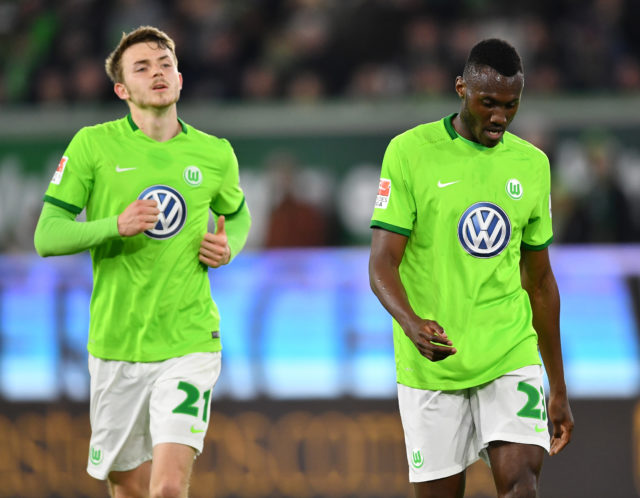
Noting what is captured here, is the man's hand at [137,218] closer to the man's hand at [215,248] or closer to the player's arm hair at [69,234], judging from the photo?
the player's arm hair at [69,234]

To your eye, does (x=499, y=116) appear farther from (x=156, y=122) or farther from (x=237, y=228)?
(x=156, y=122)

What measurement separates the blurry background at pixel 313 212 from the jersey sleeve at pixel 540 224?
324cm

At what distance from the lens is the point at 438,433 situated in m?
4.79

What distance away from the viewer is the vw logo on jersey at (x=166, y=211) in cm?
529

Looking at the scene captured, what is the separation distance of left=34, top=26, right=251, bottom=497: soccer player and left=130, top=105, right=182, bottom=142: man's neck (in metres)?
0.02

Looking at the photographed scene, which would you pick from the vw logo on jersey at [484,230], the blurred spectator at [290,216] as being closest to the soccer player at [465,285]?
the vw logo on jersey at [484,230]

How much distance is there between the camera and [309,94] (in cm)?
1193

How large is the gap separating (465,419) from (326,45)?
8.39 meters

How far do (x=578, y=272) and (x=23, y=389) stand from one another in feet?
13.9

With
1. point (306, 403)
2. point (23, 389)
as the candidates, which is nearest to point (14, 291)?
point (23, 389)

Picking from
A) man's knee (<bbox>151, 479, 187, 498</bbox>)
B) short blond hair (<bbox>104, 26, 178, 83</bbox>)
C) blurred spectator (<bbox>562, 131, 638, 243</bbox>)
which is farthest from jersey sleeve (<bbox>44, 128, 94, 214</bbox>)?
blurred spectator (<bbox>562, 131, 638, 243</bbox>)

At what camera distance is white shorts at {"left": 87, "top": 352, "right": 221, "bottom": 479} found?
519 centimetres

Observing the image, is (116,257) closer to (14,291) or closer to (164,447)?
(164,447)

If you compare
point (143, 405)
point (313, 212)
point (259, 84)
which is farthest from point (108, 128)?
point (259, 84)
